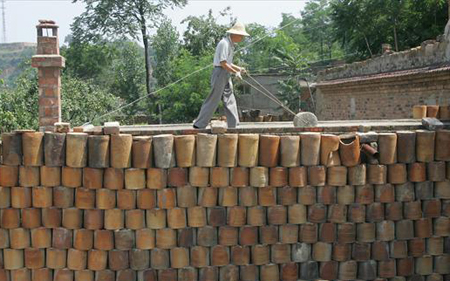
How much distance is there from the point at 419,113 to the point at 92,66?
34076mm

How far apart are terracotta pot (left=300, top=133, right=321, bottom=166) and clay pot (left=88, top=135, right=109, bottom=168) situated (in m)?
2.08

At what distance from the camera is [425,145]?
6.43 meters

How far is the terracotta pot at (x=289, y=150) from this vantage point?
242 inches

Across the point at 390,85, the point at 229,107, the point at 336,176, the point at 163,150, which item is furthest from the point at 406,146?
the point at 390,85

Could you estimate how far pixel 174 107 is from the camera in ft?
92.5

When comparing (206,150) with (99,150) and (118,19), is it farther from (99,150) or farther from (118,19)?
(118,19)

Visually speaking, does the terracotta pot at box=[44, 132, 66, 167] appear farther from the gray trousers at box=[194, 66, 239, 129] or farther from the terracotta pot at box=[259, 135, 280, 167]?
the terracotta pot at box=[259, 135, 280, 167]

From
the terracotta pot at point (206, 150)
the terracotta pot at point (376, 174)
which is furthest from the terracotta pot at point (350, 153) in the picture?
the terracotta pot at point (206, 150)

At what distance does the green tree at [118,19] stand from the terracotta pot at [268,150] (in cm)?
2940

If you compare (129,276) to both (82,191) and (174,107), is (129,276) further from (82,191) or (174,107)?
(174,107)

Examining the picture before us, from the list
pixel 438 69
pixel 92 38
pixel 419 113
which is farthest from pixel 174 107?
pixel 419 113

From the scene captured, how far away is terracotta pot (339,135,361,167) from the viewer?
6.28 metres

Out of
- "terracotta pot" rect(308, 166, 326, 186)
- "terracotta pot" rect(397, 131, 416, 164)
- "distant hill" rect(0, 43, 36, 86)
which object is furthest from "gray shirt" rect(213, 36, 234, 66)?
"distant hill" rect(0, 43, 36, 86)

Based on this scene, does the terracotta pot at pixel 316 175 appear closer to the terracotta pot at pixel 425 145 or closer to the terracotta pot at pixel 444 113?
the terracotta pot at pixel 425 145
